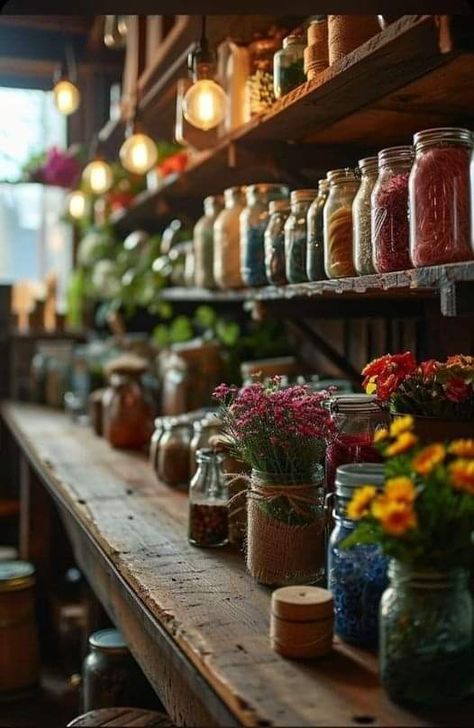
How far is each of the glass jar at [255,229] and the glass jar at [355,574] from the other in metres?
1.06

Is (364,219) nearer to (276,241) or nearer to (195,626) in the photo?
(276,241)

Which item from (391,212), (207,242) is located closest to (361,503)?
(391,212)

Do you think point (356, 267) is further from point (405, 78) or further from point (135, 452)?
point (135, 452)

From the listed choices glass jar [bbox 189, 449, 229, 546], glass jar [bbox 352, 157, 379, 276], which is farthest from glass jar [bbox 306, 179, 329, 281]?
glass jar [bbox 189, 449, 229, 546]

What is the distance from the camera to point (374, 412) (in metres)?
1.80

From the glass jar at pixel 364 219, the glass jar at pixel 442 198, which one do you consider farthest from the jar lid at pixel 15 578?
the glass jar at pixel 442 198

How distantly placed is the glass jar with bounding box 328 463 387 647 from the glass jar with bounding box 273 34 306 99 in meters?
1.02

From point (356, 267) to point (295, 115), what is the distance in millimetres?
496

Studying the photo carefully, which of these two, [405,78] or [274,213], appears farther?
[274,213]

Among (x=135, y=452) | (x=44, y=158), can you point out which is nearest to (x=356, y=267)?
(x=135, y=452)

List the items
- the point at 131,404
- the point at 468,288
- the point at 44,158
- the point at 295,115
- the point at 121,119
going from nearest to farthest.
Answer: the point at 468,288 → the point at 295,115 → the point at 131,404 → the point at 121,119 → the point at 44,158

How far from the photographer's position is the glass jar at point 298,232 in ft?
7.27

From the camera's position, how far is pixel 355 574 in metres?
1.51

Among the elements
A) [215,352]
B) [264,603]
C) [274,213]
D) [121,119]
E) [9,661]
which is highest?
[121,119]
